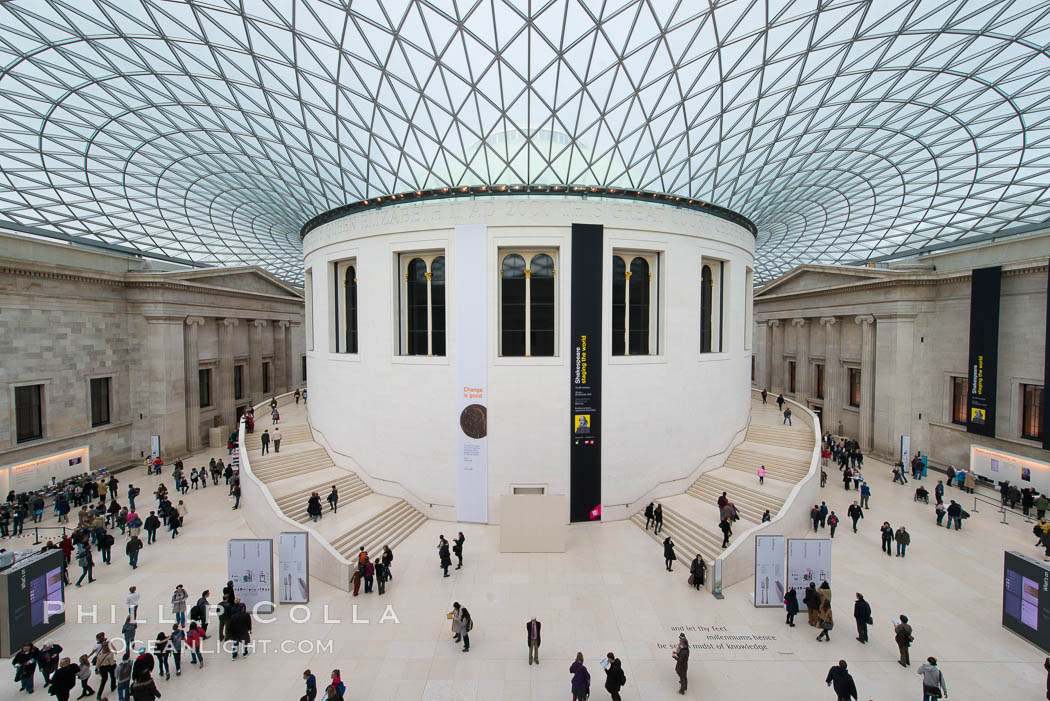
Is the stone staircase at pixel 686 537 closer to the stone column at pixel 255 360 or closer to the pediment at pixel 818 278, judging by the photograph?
the pediment at pixel 818 278

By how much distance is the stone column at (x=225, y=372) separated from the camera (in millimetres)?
34438

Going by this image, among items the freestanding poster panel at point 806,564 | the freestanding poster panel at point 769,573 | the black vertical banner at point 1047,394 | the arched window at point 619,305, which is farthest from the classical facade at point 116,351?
the black vertical banner at point 1047,394

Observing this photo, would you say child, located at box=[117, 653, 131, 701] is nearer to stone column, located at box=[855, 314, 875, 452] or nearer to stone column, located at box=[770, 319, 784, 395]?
stone column, located at box=[855, 314, 875, 452]

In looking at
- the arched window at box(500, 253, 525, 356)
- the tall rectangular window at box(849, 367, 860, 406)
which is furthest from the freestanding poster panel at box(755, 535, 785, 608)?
the tall rectangular window at box(849, 367, 860, 406)

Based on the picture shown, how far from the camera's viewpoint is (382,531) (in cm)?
1734

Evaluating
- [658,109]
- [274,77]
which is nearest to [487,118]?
[658,109]

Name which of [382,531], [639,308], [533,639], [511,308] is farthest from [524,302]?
[533,639]

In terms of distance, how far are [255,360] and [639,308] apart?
35510 millimetres

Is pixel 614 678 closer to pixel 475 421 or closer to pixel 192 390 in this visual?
pixel 475 421

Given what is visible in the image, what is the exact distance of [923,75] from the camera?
788 inches

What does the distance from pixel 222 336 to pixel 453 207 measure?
1062 inches

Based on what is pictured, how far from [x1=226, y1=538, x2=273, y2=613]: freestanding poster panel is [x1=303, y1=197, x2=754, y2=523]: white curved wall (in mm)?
7719

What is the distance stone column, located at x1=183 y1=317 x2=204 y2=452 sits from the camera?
30500 mm

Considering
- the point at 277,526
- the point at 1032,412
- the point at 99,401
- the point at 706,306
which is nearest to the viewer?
the point at 277,526
